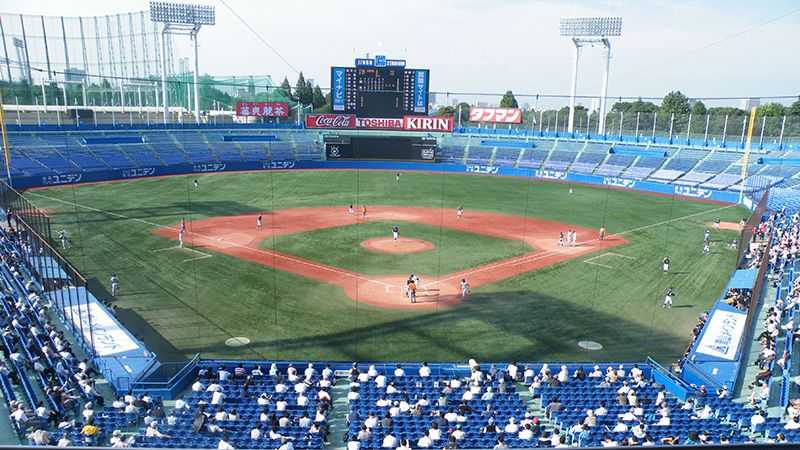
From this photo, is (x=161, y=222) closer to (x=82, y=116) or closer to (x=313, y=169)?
(x=313, y=169)

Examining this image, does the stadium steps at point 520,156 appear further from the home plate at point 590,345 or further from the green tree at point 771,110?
the home plate at point 590,345

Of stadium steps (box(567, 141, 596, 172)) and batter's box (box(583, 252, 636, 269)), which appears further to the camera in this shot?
stadium steps (box(567, 141, 596, 172))

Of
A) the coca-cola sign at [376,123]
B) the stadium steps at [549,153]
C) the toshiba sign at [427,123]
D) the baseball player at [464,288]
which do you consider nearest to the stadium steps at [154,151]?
the coca-cola sign at [376,123]

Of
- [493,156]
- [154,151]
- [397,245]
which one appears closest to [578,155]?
[493,156]

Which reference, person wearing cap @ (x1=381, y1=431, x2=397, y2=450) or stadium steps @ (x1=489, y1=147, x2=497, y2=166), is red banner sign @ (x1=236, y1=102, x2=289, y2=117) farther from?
person wearing cap @ (x1=381, y1=431, x2=397, y2=450)

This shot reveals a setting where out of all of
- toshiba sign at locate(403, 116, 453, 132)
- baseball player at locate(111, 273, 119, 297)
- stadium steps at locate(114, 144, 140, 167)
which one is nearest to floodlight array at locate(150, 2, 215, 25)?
stadium steps at locate(114, 144, 140, 167)

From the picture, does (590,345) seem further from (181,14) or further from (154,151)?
(181,14)
